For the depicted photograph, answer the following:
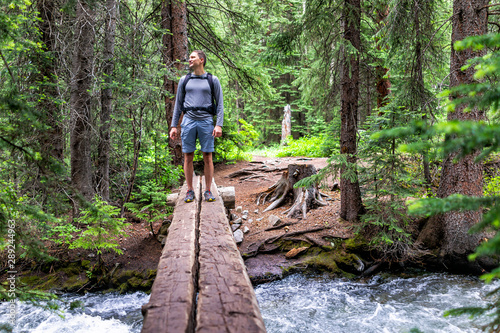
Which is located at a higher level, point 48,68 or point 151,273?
point 48,68

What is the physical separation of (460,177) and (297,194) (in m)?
3.98

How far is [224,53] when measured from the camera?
9781mm

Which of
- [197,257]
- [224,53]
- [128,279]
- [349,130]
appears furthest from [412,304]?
[224,53]

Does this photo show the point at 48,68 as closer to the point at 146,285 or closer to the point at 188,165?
Result: the point at 188,165

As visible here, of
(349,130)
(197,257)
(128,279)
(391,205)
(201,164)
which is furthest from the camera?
(201,164)

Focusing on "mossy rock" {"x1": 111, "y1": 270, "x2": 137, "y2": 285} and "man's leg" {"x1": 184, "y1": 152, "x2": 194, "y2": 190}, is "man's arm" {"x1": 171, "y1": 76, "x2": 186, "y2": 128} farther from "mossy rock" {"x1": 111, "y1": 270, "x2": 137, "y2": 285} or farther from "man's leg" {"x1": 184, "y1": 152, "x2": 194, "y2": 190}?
"mossy rock" {"x1": 111, "y1": 270, "x2": 137, "y2": 285}

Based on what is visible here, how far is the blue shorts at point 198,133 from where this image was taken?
5.26m

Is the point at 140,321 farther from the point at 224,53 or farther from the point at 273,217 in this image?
the point at 224,53

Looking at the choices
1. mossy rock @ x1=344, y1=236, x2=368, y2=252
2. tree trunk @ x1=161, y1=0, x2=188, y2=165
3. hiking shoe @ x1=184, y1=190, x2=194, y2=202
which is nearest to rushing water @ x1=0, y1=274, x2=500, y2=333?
mossy rock @ x1=344, y1=236, x2=368, y2=252

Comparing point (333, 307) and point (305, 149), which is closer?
point (333, 307)

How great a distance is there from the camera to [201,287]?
277 centimetres

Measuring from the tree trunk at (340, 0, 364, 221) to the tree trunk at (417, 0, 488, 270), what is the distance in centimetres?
175

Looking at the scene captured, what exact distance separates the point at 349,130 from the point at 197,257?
5.00m

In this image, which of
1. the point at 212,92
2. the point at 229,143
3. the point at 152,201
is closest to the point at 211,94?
the point at 212,92
